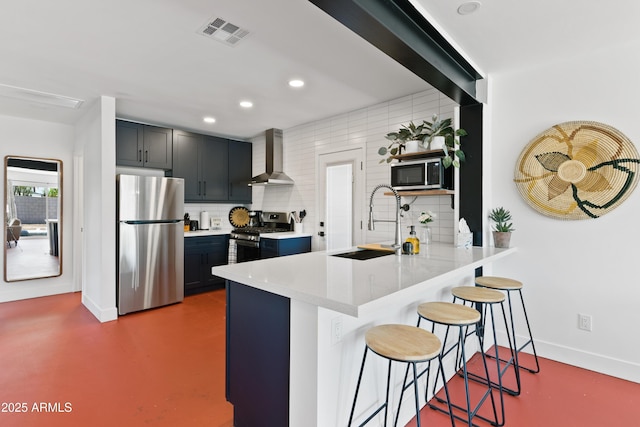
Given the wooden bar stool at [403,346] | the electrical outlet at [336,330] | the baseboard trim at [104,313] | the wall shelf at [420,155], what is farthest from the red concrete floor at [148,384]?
the wall shelf at [420,155]

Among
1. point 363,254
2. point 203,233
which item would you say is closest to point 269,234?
point 203,233

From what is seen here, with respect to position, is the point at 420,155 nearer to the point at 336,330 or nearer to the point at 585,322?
the point at 585,322

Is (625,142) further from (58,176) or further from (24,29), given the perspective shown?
(58,176)

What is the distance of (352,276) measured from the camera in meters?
1.64

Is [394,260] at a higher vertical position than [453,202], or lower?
lower

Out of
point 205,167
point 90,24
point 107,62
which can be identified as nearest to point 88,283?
point 205,167

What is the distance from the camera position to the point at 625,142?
7.56ft

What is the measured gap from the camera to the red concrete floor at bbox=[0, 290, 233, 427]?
6.39ft

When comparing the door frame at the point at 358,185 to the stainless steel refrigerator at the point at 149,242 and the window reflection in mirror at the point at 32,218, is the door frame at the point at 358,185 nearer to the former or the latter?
the stainless steel refrigerator at the point at 149,242

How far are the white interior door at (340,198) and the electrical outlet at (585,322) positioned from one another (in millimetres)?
2175

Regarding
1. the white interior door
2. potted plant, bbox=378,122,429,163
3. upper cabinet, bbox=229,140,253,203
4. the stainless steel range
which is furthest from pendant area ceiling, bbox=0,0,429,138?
the stainless steel range

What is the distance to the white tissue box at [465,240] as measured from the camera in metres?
2.74

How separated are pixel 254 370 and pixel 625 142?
295 cm

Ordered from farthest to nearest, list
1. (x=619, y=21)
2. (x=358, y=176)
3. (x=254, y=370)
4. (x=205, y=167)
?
(x=205, y=167), (x=358, y=176), (x=619, y=21), (x=254, y=370)
